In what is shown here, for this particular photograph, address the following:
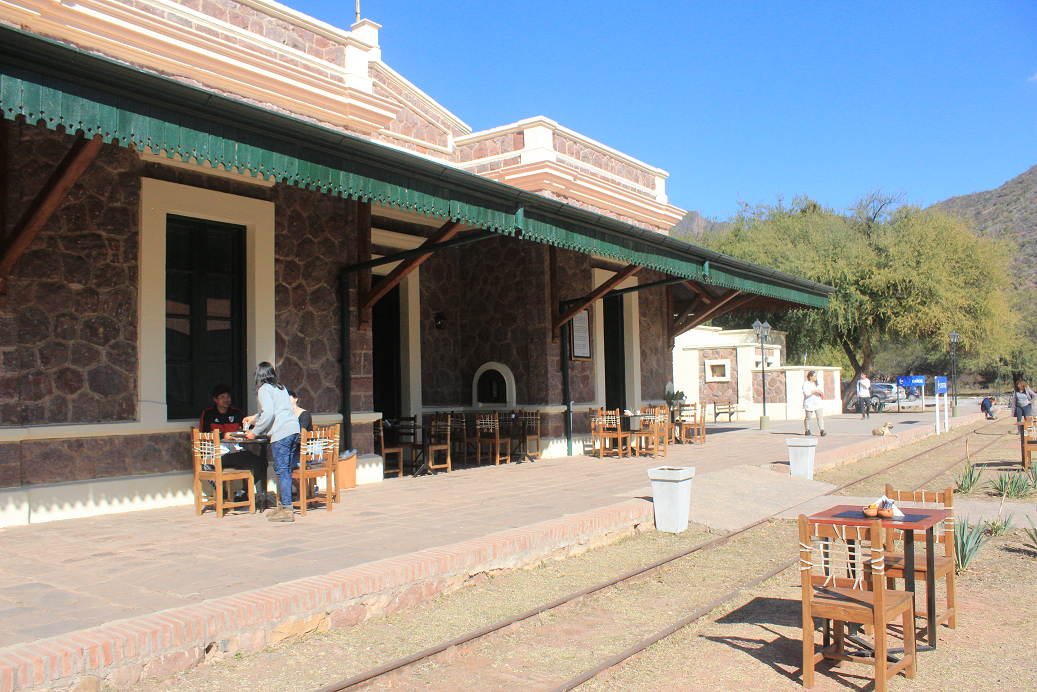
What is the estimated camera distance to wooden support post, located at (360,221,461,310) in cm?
912

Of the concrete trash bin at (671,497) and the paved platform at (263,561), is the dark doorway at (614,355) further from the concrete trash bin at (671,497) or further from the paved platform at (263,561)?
the concrete trash bin at (671,497)

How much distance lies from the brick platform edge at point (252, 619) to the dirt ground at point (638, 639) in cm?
8

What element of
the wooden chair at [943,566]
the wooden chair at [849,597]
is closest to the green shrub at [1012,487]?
the wooden chair at [943,566]

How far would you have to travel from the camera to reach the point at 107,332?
295 inches

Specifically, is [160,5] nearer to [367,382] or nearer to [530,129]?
[367,382]

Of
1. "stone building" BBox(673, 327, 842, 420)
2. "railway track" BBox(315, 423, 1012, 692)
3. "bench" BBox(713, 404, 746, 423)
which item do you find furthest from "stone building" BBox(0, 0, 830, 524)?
"stone building" BBox(673, 327, 842, 420)

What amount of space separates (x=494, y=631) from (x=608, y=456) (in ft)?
29.4

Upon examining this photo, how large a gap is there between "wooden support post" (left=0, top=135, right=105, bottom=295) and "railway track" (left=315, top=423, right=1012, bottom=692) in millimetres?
4664

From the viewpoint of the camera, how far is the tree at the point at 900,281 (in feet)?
95.6

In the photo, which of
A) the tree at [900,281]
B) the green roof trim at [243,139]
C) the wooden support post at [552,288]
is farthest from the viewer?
the tree at [900,281]

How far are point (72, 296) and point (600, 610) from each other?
572cm

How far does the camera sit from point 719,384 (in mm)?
26609

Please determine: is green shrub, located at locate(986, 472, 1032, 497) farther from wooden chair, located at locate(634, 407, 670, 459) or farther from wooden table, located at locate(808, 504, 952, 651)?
wooden table, located at locate(808, 504, 952, 651)

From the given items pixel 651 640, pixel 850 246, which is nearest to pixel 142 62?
pixel 651 640
